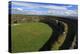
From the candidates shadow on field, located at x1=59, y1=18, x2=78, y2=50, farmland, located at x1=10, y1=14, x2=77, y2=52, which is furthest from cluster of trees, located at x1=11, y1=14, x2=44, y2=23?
shadow on field, located at x1=59, y1=18, x2=78, y2=50

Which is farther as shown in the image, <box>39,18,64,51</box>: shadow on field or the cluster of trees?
<box>39,18,64,51</box>: shadow on field

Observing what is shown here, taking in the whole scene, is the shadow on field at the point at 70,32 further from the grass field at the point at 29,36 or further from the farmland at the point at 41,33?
the grass field at the point at 29,36

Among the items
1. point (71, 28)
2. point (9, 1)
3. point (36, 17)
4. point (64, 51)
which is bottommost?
point (64, 51)

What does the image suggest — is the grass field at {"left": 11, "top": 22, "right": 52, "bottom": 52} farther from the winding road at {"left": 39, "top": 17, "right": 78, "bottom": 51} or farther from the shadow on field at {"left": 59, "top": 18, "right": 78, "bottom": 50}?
the shadow on field at {"left": 59, "top": 18, "right": 78, "bottom": 50}

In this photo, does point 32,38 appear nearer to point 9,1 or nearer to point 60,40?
point 60,40

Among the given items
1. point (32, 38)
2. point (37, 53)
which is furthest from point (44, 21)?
point (37, 53)

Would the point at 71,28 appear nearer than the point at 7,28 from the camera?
No

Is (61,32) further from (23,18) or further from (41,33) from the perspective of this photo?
(23,18)

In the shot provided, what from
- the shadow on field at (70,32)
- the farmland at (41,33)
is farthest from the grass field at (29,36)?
the shadow on field at (70,32)
